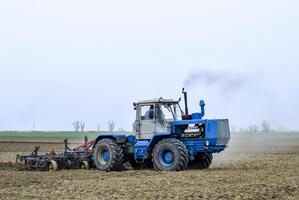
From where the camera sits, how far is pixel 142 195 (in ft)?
50.8

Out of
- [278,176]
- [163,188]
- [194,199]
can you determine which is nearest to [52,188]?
[163,188]

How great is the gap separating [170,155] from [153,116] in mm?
1902

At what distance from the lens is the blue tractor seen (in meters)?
23.4

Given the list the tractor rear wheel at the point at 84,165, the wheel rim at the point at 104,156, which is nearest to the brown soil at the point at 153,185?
the wheel rim at the point at 104,156

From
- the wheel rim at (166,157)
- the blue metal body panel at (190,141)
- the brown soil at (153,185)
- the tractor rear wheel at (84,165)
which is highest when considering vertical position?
the blue metal body panel at (190,141)

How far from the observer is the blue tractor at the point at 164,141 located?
23375 millimetres

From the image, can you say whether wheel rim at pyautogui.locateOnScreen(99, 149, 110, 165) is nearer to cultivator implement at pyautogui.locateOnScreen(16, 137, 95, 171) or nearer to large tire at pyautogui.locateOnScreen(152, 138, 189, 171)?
cultivator implement at pyautogui.locateOnScreen(16, 137, 95, 171)

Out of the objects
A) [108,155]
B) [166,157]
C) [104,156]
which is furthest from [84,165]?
[166,157]

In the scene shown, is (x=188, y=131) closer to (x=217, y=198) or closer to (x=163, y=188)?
(x=163, y=188)

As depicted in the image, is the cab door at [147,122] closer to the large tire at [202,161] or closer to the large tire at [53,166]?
the large tire at [202,161]

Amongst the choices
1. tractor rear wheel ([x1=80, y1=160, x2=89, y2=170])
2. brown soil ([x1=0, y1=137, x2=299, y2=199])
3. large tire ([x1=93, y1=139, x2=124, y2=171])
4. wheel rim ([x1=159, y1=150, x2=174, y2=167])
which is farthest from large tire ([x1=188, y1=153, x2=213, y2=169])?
tractor rear wheel ([x1=80, y1=160, x2=89, y2=170])

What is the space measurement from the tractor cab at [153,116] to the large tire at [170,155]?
0.88 m

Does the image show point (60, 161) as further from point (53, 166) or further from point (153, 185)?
point (153, 185)

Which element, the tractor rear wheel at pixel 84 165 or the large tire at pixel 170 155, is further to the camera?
the tractor rear wheel at pixel 84 165
